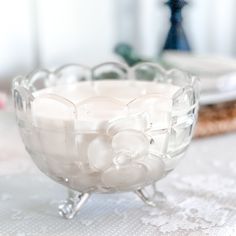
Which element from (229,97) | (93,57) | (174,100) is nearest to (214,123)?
(229,97)

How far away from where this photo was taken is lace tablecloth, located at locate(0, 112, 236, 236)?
48 centimetres

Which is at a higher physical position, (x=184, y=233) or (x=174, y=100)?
(x=174, y=100)

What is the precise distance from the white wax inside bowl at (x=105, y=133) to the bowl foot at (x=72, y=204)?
24mm

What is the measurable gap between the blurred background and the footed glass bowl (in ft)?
1.45

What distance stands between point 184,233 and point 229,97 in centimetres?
37

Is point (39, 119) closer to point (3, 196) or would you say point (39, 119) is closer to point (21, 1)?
point (3, 196)

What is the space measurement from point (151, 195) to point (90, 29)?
1.82 ft

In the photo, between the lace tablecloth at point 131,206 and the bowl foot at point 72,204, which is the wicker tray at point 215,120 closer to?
the lace tablecloth at point 131,206

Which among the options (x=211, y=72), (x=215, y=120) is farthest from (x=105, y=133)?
(x=211, y=72)

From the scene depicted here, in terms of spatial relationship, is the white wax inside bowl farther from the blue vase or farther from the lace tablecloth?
the blue vase

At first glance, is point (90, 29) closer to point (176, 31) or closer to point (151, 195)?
point (176, 31)

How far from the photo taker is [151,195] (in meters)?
0.54

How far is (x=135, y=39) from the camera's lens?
113cm

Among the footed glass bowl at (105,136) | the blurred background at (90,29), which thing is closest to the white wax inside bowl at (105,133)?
the footed glass bowl at (105,136)
